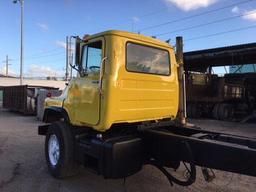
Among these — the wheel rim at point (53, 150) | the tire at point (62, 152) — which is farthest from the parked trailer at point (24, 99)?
the tire at point (62, 152)

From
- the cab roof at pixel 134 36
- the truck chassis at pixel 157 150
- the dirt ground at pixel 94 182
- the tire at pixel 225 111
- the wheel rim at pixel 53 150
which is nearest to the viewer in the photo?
the truck chassis at pixel 157 150

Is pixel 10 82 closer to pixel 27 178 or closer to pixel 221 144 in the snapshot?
pixel 27 178

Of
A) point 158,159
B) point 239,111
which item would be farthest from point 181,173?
point 239,111

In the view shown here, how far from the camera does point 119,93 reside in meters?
5.24

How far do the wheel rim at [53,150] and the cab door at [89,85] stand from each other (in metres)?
0.94

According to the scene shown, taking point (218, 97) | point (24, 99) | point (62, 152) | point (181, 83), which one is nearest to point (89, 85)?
point (62, 152)

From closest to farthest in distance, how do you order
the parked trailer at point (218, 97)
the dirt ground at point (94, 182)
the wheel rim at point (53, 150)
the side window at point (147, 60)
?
the side window at point (147, 60) → the dirt ground at point (94, 182) → the wheel rim at point (53, 150) → the parked trailer at point (218, 97)

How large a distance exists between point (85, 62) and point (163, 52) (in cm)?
154

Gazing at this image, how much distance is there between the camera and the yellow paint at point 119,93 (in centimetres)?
520

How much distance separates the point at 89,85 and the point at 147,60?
1179 mm

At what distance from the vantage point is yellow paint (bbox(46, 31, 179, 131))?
205 inches

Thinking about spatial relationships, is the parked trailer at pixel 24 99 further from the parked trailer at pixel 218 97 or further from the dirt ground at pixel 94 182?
the dirt ground at pixel 94 182

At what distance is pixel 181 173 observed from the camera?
684 cm

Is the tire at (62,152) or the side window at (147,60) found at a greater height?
the side window at (147,60)
